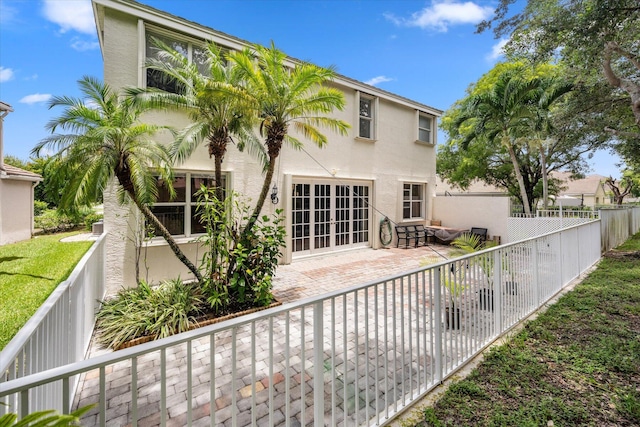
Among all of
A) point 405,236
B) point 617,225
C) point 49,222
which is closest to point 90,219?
point 49,222

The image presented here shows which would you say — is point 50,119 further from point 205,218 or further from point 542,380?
point 542,380

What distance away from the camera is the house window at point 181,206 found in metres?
7.29

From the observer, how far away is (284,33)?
11.9m

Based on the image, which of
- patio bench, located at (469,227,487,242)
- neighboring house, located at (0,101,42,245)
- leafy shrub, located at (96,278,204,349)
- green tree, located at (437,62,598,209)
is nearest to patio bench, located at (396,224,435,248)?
patio bench, located at (469,227,487,242)

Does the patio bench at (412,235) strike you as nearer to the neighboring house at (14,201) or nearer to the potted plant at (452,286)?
the potted plant at (452,286)

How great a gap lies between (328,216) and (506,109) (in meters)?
9.94

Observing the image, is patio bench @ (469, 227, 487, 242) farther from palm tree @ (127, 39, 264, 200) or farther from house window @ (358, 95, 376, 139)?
palm tree @ (127, 39, 264, 200)

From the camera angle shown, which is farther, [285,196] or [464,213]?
[464,213]

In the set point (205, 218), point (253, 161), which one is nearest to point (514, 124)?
point (253, 161)

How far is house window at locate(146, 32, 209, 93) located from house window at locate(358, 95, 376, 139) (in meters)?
5.89

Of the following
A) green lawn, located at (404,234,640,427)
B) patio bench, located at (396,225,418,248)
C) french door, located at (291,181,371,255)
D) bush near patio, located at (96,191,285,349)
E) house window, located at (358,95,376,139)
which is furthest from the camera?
patio bench, located at (396,225,418,248)

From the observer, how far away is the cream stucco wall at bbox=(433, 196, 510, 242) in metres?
12.7

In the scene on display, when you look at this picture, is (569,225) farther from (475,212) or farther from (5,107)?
(5,107)

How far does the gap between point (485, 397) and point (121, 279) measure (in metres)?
7.39
